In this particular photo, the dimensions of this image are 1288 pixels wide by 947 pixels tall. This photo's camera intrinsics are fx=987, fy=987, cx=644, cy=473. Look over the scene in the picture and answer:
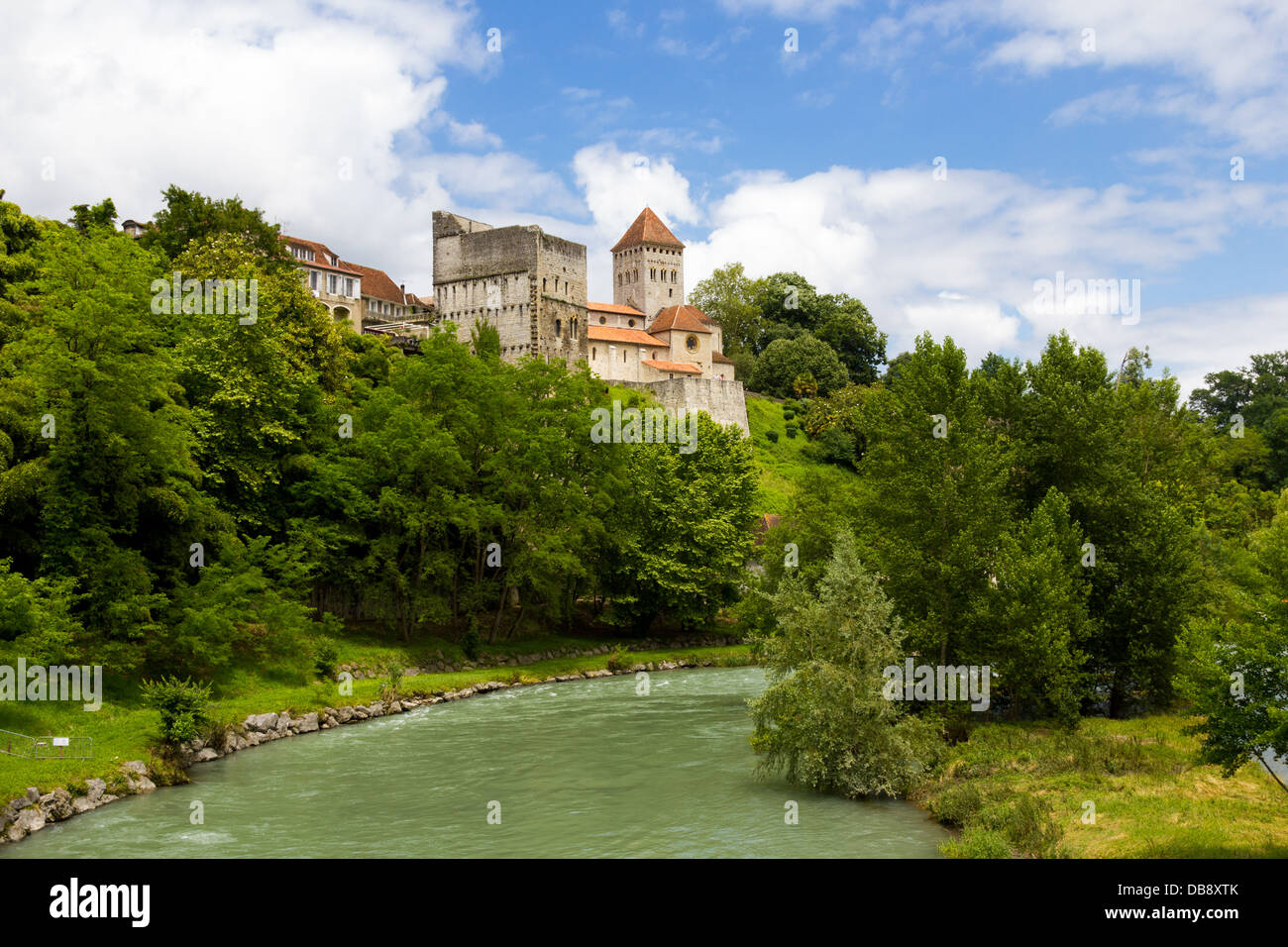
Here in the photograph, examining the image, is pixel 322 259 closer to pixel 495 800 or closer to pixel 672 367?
pixel 672 367

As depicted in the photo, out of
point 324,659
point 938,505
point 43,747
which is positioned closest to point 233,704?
point 324,659

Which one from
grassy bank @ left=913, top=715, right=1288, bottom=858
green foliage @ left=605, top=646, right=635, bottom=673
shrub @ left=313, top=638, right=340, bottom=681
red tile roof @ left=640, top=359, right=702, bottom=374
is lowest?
green foliage @ left=605, top=646, right=635, bottom=673

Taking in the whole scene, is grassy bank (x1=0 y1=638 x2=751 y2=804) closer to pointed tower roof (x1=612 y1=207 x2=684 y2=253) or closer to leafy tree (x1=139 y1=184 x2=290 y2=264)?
leafy tree (x1=139 y1=184 x2=290 y2=264)

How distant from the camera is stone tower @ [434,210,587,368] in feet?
291

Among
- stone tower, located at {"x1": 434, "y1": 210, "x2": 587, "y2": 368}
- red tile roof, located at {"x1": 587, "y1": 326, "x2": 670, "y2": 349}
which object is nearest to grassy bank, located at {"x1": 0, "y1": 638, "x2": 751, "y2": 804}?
stone tower, located at {"x1": 434, "y1": 210, "x2": 587, "y2": 368}

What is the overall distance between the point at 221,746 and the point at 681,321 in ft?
279

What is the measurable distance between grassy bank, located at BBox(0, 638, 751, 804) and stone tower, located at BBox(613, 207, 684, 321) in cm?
7684

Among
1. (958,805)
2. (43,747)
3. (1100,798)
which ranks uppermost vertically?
(43,747)

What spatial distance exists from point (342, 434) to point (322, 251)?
6363 cm

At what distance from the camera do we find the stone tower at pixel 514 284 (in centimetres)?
8873

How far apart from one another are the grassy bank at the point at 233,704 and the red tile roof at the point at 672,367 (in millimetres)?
48353

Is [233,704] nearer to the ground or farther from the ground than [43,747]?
nearer to the ground

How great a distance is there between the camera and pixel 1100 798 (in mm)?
21641

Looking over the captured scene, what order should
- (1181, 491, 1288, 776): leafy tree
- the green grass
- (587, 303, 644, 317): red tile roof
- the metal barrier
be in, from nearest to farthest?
(1181, 491, 1288, 776): leafy tree → the metal barrier → the green grass → (587, 303, 644, 317): red tile roof
